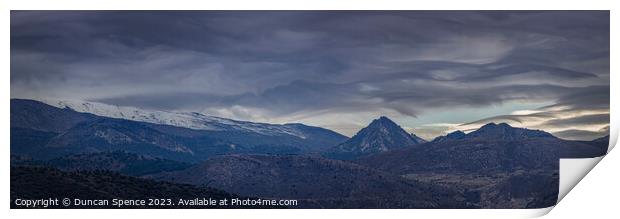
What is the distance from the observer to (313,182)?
1798 centimetres

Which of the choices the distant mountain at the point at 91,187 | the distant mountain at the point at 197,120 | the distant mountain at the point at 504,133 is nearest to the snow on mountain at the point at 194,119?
the distant mountain at the point at 197,120

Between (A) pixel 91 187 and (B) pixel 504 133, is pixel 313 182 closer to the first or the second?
(B) pixel 504 133

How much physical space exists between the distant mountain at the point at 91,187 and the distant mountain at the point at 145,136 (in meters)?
0.35

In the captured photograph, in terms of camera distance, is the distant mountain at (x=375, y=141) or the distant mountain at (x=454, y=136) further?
the distant mountain at (x=454, y=136)

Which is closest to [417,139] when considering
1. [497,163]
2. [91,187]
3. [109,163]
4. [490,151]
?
[490,151]

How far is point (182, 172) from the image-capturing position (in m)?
18.2

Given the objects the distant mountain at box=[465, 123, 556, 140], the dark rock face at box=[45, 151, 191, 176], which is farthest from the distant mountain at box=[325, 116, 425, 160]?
the dark rock face at box=[45, 151, 191, 176]

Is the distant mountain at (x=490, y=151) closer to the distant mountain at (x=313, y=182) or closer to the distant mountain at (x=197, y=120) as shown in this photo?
the distant mountain at (x=313, y=182)

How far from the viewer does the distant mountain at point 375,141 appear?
58.2 ft

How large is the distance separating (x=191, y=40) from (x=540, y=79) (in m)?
5.07

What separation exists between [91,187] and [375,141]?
4173 millimetres

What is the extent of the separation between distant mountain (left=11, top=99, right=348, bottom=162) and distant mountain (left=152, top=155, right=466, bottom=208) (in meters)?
0.21

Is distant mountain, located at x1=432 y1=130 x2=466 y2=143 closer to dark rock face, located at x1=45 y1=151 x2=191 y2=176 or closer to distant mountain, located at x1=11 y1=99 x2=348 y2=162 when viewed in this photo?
distant mountain, located at x1=11 y1=99 x2=348 y2=162
